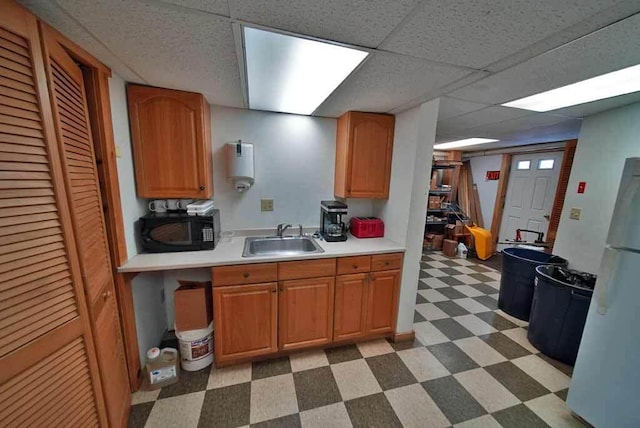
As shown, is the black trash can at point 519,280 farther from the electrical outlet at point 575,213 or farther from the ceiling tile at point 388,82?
the ceiling tile at point 388,82

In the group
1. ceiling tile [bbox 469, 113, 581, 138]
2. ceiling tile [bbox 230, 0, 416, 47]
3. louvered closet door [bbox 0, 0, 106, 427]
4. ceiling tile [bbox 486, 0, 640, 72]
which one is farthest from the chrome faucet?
ceiling tile [bbox 469, 113, 581, 138]

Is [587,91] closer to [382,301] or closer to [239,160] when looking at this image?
[382,301]

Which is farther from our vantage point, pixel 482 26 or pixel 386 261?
pixel 386 261

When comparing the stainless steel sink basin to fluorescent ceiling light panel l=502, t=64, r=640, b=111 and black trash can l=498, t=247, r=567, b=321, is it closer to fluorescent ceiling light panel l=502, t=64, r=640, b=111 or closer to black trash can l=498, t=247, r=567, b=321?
fluorescent ceiling light panel l=502, t=64, r=640, b=111

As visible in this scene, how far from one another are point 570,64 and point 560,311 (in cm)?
192

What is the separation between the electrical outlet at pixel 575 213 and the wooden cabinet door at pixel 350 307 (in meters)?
2.20

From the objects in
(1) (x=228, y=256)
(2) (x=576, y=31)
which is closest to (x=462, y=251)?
(2) (x=576, y=31)

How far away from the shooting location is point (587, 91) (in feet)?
5.28

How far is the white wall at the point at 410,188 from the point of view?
182cm

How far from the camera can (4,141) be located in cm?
74

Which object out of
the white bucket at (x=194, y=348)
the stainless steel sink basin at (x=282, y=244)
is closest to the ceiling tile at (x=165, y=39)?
the stainless steel sink basin at (x=282, y=244)

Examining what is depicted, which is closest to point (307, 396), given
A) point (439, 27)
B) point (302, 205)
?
point (302, 205)

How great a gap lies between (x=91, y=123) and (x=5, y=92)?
594mm

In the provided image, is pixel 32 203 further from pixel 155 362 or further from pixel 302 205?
pixel 302 205
